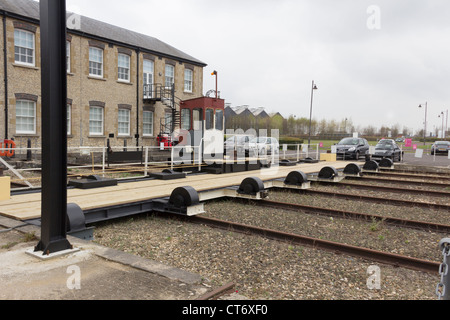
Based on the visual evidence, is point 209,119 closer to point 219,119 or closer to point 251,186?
point 219,119

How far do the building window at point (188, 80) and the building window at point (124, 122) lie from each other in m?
6.11

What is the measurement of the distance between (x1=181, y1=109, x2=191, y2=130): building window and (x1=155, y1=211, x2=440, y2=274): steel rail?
7.79 m

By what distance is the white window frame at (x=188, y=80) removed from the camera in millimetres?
29594

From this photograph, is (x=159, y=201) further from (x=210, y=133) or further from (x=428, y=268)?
(x=210, y=133)

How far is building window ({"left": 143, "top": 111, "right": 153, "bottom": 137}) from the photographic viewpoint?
26719 mm

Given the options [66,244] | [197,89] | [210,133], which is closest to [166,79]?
[197,89]

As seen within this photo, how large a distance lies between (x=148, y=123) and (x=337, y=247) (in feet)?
75.7

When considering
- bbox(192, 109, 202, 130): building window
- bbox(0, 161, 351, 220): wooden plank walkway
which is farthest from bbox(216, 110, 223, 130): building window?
bbox(0, 161, 351, 220): wooden plank walkway

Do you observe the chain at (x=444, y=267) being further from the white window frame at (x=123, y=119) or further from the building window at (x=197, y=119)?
the white window frame at (x=123, y=119)

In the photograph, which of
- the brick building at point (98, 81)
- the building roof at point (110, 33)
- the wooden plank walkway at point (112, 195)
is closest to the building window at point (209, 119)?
the wooden plank walkway at point (112, 195)

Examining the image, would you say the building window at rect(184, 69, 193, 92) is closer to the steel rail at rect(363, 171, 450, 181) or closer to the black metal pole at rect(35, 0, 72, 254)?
the steel rail at rect(363, 171, 450, 181)

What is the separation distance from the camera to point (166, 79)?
27.9 metres

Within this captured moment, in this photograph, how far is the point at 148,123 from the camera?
88.4 ft
